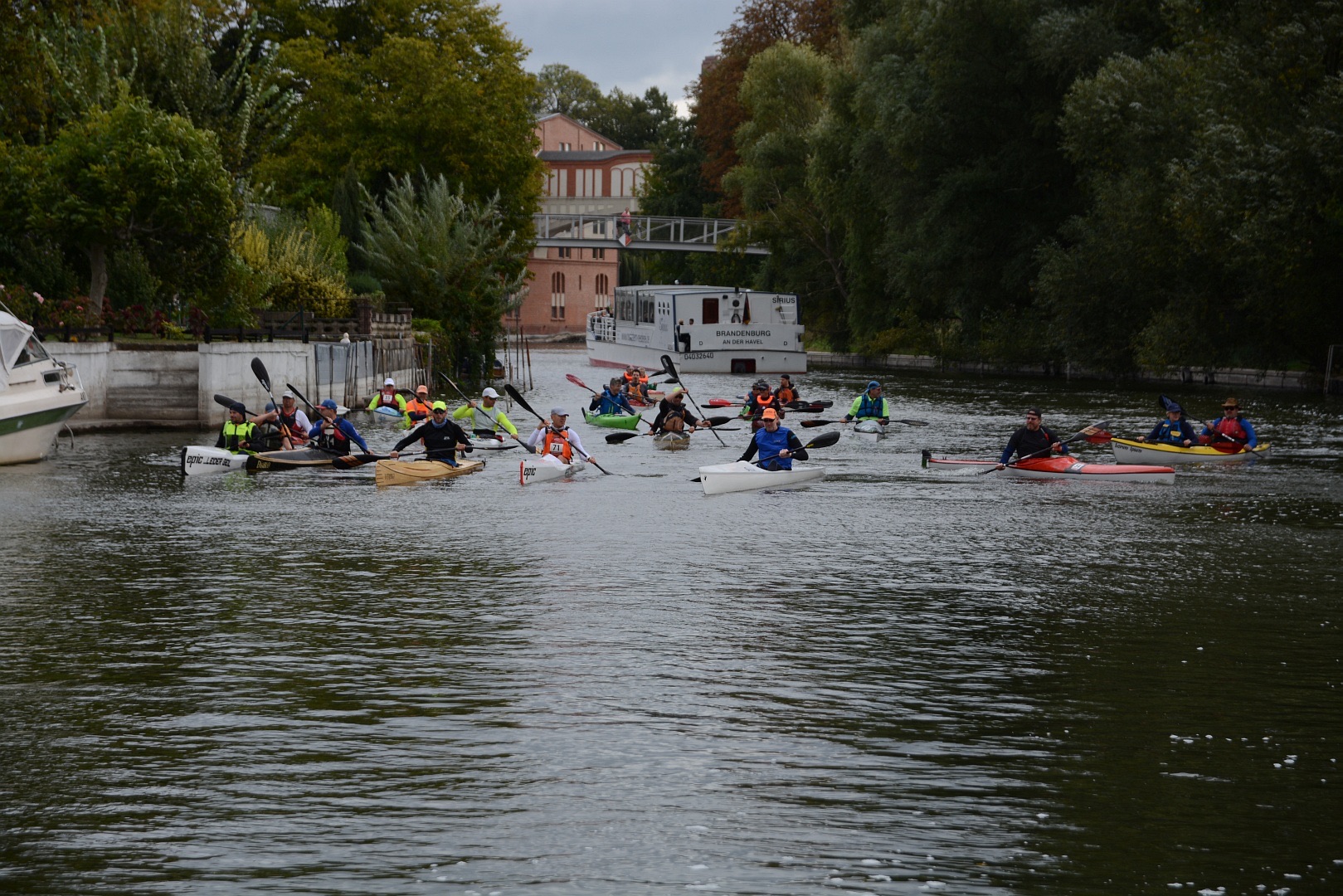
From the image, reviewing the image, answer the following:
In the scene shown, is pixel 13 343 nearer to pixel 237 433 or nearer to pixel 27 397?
pixel 27 397

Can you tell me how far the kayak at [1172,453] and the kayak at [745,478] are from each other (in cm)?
582

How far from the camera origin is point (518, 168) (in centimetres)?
6619

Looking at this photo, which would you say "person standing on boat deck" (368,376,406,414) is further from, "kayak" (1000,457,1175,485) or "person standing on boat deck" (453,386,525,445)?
"kayak" (1000,457,1175,485)

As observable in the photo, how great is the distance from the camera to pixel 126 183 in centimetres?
3500

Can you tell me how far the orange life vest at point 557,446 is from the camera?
2567 centimetres

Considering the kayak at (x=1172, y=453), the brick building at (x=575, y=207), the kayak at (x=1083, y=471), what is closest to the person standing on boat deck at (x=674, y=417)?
the kayak at (x=1083, y=471)

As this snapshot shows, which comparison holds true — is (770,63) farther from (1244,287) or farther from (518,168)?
(1244,287)

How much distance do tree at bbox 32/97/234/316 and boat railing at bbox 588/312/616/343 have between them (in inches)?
1373

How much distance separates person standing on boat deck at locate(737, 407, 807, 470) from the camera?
24.5 meters

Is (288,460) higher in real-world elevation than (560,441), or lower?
lower

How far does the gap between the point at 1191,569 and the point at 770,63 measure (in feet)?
199

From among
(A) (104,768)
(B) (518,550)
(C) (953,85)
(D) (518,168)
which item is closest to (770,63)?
(D) (518,168)

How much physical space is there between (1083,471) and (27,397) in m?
17.0

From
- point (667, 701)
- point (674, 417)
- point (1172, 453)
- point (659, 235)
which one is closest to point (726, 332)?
point (674, 417)
